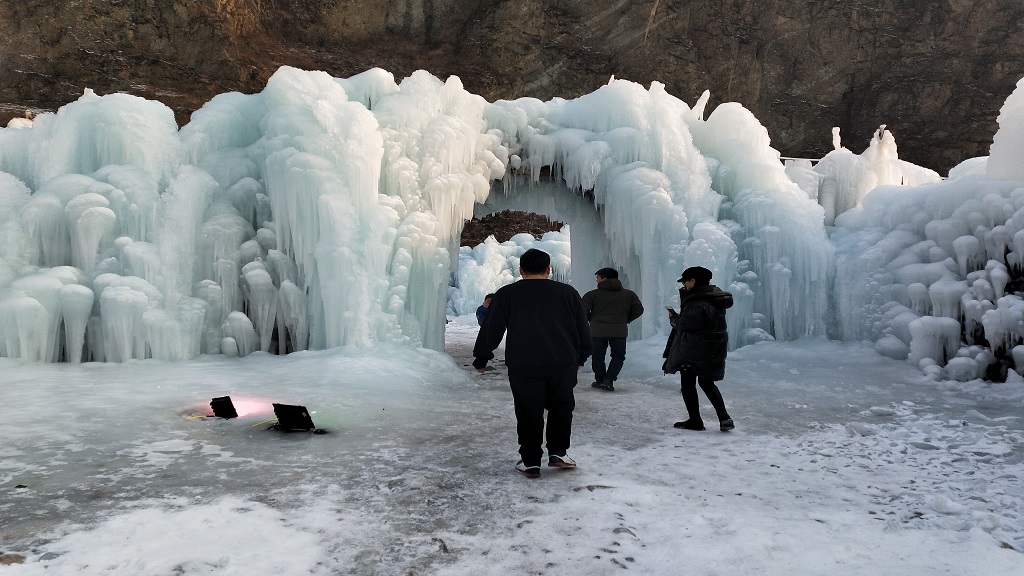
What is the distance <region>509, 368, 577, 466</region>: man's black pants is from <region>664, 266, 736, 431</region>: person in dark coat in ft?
5.38

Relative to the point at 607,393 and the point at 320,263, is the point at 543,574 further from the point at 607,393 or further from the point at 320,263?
the point at 320,263

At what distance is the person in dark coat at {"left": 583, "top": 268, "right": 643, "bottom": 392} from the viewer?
791cm

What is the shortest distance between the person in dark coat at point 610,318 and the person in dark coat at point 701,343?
2.44 meters

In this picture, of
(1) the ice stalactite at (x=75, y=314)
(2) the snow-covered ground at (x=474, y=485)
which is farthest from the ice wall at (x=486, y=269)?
(2) the snow-covered ground at (x=474, y=485)

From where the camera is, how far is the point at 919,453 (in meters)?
4.58

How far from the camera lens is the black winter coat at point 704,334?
5.25 m

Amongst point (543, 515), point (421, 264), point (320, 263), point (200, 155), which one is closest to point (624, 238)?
point (421, 264)

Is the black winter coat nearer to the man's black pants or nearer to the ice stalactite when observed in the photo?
the man's black pants

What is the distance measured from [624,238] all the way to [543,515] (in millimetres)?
8496

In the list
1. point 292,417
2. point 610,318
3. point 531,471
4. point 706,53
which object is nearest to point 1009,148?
point 610,318

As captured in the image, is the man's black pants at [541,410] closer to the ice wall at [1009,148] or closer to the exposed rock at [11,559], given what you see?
the exposed rock at [11,559]

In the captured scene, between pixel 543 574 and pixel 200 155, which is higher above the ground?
pixel 200 155

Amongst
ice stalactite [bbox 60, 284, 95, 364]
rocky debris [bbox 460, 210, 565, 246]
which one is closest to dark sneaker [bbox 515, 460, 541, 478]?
ice stalactite [bbox 60, 284, 95, 364]

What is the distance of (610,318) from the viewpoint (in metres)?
7.93
